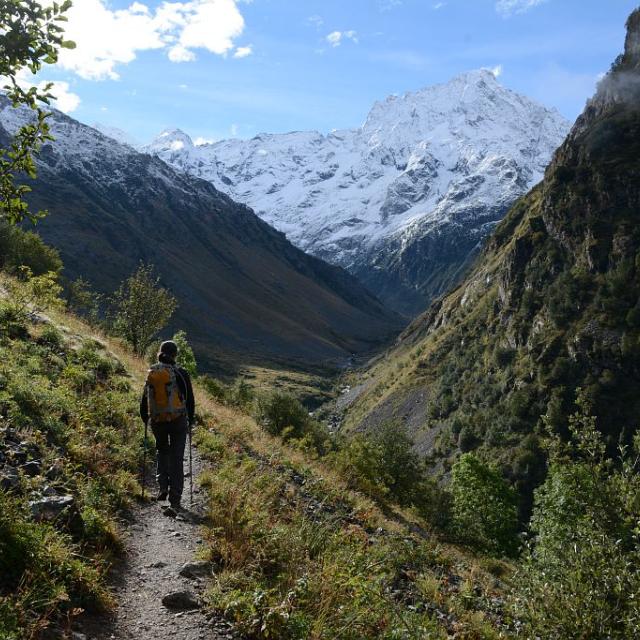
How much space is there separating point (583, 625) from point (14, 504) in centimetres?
709

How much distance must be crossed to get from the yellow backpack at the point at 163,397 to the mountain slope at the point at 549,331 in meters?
83.4

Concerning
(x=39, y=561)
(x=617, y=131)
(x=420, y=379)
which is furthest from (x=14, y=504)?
(x=617, y=131)

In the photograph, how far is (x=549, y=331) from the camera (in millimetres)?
106438

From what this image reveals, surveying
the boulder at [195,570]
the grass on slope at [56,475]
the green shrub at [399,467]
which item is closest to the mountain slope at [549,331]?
the green shrub at [399,467]

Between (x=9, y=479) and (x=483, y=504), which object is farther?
(x=483, y=504)

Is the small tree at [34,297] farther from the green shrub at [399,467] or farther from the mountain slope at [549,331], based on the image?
the mountain slope at [549,331]

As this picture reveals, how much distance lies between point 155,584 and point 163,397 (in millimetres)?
3933

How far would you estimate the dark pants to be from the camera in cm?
1062

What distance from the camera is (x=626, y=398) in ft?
299

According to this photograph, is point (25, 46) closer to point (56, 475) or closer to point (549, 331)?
point (56, 475)

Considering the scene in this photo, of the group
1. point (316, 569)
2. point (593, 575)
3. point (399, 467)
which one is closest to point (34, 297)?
point (316, 569)

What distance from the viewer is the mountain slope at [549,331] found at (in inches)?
3711

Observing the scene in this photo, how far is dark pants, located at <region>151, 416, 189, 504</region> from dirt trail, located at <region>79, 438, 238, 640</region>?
0.64 m

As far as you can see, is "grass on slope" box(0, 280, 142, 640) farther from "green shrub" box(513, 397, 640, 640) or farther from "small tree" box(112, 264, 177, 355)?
"small tree" box(112, 264, 177, 355)
